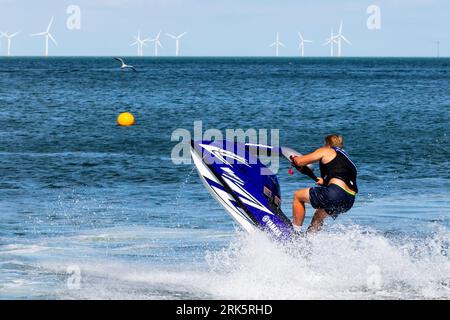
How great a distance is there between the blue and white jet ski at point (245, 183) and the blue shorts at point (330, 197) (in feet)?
1.63

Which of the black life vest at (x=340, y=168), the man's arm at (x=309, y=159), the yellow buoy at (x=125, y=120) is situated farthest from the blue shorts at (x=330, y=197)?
the yellow buoy at (x=125, y=120)

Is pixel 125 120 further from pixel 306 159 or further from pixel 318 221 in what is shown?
pixel 306 159

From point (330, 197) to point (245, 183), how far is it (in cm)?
111

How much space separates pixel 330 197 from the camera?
10375mm

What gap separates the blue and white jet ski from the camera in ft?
35.3

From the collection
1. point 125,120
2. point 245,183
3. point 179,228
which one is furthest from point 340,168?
point 125,120

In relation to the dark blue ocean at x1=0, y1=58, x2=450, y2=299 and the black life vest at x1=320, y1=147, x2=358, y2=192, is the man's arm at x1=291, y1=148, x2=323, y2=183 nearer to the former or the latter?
the black life vest at x1=320, y1=147, x2=358, y2=192

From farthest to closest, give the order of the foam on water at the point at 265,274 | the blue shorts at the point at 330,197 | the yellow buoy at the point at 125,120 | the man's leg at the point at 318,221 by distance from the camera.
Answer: the yellow buoy at the point at 125,120 → the man's leg at the point at 318,221 → the blue shorts at the point at 330,197 → the foam on water at the point at 265,274

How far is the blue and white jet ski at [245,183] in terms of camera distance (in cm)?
1076

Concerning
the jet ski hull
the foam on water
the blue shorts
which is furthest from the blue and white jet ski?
the blue shorts

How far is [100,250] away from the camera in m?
12.1

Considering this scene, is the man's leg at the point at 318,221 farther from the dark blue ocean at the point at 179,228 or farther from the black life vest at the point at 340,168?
the black life vest at the point at 340,168
